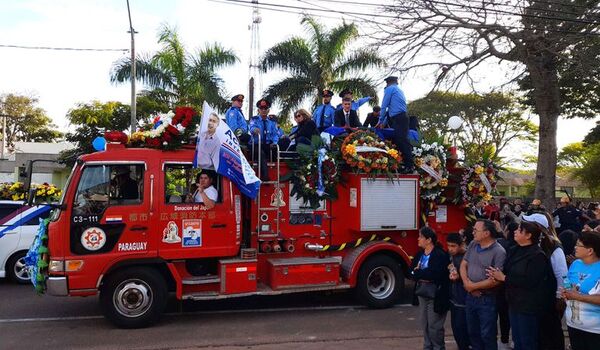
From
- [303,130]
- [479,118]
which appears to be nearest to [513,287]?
[303,130]

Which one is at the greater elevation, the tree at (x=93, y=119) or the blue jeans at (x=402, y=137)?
the tree at (x=93, y=119)

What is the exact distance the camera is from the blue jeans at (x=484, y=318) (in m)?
5.44

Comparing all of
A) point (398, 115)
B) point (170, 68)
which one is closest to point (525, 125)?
point (170, 68)

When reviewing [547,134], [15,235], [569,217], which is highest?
[547,134]

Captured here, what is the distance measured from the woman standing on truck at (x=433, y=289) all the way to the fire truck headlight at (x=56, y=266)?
4492 millimetres

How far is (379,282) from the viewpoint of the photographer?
884cm

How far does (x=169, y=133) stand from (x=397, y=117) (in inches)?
156

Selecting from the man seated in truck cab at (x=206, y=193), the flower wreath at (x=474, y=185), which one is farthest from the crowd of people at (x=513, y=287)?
the man seated in truck cab at (x=206, y=193)

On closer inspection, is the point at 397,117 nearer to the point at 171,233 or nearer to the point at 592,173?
the point at 171,233

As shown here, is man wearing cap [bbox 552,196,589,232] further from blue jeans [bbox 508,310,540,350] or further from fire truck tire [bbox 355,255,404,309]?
blue jeans [bbox 508,310,540,350]

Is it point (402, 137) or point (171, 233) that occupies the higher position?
point (402, 137)

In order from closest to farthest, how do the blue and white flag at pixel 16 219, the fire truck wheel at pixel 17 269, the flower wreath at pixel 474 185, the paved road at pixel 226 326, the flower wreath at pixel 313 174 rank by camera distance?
the paved road at pixel 226 326, the flower wreath at pixel 313 174, the flower wreath at pixel 474 185, the blue and white flag at pixel 16 219, the fire truck wheel at pixel 17 269

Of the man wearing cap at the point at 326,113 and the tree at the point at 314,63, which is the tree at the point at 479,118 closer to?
the tree at the point at 314,63

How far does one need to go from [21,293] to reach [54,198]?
7.17 feet
